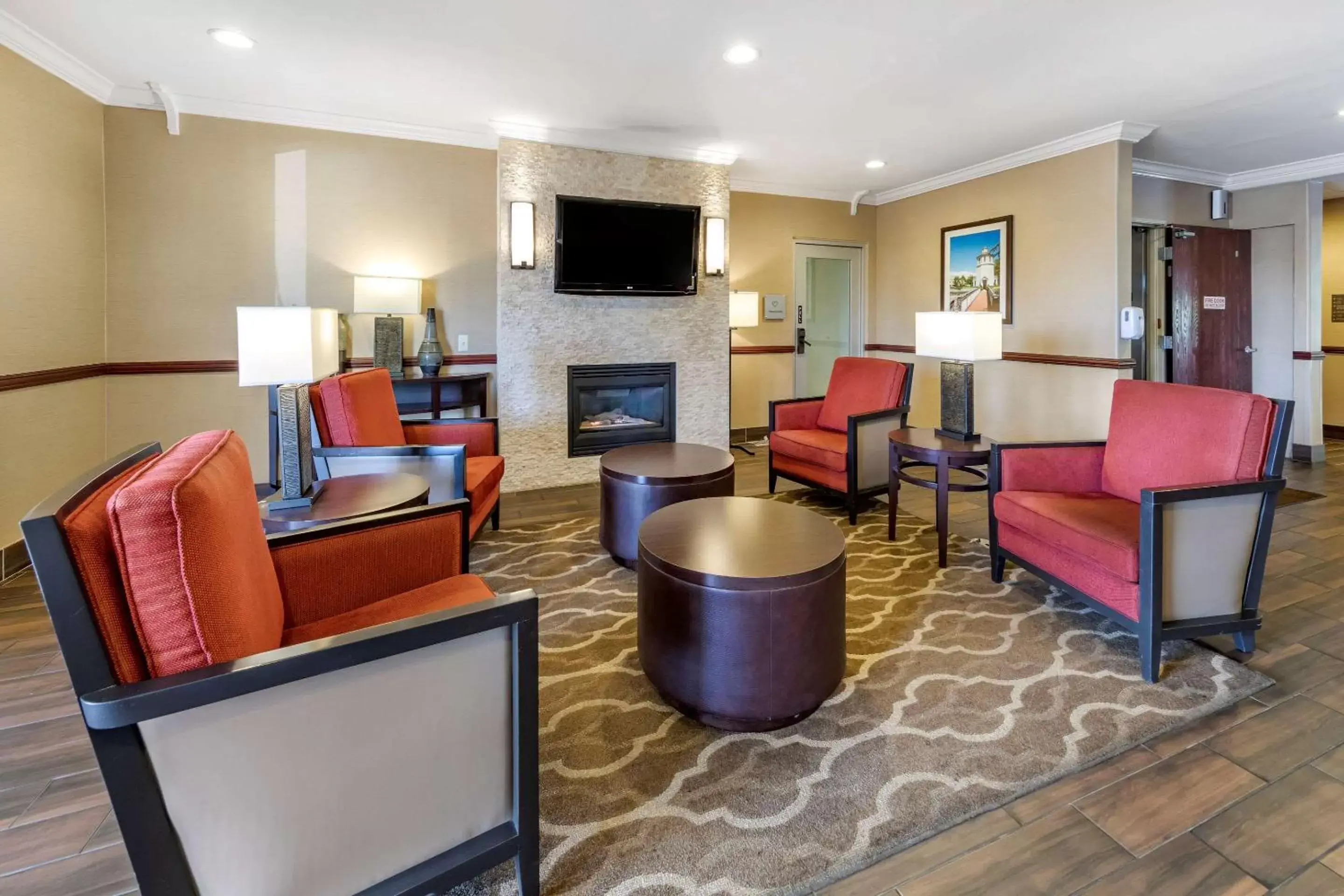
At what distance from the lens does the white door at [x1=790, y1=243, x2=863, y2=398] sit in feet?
21.8

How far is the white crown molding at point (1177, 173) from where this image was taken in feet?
17.6

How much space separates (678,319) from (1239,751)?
4.14 meters

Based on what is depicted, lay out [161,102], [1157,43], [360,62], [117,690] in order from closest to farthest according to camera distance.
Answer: [117,690] < [1157,43] < [360,62] < [161,102]

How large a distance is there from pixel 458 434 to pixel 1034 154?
4620 mm

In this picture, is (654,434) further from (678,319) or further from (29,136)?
(29,136)

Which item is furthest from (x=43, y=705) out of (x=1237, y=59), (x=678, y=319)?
(x=1237, y=59)

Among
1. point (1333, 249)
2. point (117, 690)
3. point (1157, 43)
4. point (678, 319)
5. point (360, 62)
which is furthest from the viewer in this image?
point (1333, 249)

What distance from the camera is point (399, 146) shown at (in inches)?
179

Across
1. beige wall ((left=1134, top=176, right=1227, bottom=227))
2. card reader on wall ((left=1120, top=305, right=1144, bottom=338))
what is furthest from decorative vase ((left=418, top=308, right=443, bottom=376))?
beige wall ((left=1134, top=176, right=1227, bottom=227))

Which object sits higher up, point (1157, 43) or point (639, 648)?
point (1157, 43)

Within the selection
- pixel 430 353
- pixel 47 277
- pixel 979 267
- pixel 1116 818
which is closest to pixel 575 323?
pixel 430 353

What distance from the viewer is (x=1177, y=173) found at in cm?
555

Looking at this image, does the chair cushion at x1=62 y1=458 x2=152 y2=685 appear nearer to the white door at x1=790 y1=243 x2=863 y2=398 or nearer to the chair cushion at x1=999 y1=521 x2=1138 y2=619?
the chair cushion at x1=999 y1=521 x2=1138 y2=619

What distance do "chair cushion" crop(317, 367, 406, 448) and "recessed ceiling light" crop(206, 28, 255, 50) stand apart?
5.34 ft
